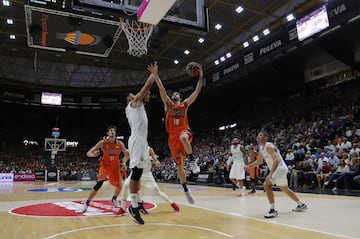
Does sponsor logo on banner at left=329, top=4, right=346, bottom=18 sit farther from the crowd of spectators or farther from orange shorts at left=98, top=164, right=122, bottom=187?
orange shorts at left=98, top=164, right=122, bottom=187

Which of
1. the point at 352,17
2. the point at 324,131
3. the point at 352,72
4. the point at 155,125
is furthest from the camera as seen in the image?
the point at 155,125

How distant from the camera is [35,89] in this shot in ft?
92.5

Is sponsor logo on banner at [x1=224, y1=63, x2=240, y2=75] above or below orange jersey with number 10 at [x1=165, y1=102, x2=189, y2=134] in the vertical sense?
above

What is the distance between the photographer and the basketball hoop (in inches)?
417

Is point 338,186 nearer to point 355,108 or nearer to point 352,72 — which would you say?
point 355,108

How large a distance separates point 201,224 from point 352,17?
10842 mm

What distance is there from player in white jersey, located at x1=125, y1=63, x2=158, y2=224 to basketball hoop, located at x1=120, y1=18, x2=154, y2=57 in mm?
6029

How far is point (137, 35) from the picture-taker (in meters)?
10.8

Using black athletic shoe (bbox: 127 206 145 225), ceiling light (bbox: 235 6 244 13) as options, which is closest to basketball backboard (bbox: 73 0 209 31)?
black athletic shoe (bbox: 127 206 145 225)

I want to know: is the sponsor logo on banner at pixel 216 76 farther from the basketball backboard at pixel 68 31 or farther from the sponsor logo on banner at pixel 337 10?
the basketball backboard at pixel 68 31

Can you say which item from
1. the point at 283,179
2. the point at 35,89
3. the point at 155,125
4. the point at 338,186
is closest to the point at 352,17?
the point at 338,186

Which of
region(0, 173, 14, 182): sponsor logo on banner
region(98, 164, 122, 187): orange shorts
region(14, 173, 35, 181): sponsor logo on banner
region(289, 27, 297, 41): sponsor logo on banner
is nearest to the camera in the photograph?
region(98, 164, 122, 187): orange shorts

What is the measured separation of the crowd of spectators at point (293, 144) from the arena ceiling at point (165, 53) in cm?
251

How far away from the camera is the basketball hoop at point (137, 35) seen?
10.6 metres
